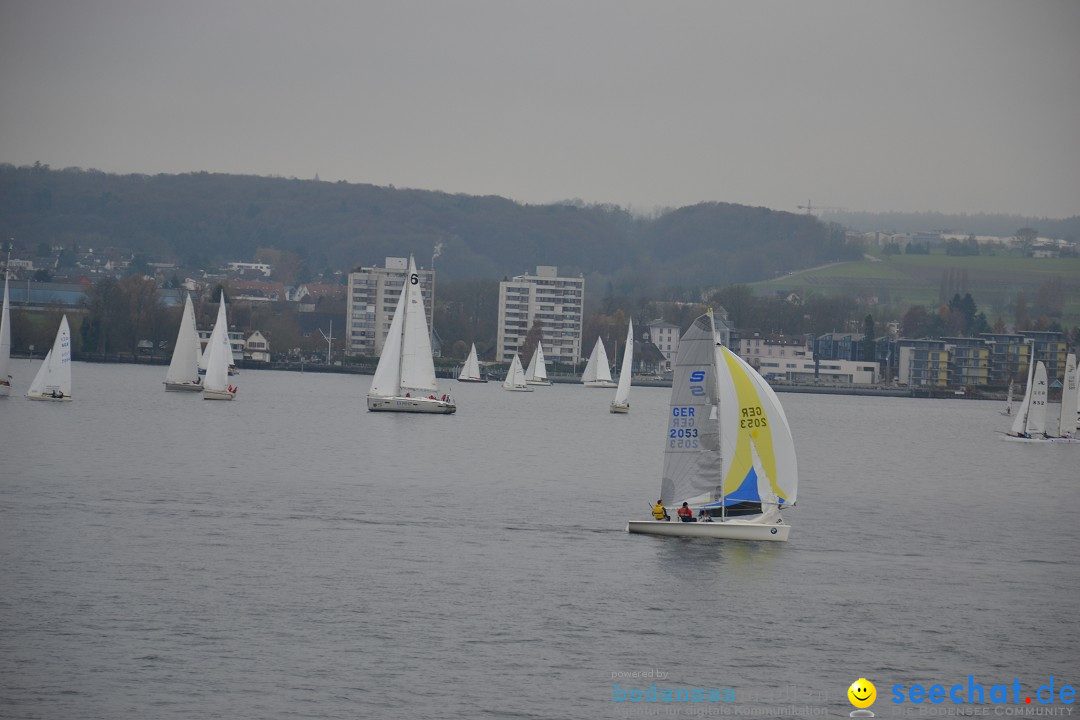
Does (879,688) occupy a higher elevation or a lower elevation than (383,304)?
lower

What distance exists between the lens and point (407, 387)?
2859 inches

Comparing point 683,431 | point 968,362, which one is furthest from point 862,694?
point 968,362

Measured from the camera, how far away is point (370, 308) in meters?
192

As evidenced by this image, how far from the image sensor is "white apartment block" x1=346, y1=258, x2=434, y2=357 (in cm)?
19138

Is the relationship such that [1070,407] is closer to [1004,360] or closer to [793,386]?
[793,386]

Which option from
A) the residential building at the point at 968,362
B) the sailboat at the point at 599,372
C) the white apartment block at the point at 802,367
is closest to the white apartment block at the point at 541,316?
the white apartment block at the point at 802,367

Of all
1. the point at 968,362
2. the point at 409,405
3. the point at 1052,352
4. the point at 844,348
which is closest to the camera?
the point at 409,405

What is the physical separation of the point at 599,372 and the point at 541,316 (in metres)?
44.6

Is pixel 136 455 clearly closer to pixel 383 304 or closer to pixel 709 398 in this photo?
pixel 709 398

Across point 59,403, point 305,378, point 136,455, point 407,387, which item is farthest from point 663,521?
point 305,378

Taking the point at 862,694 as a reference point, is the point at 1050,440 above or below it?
above

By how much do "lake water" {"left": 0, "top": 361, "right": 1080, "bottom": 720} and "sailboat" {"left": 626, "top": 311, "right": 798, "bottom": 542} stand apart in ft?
2.44

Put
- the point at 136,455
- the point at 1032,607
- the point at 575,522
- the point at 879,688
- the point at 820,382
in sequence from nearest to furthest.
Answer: the point at 879,688 < the point at 1032,607 < the point at 575,522 < the point at 136,455 < the point at 820,382

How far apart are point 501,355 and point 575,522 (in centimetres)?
16080
